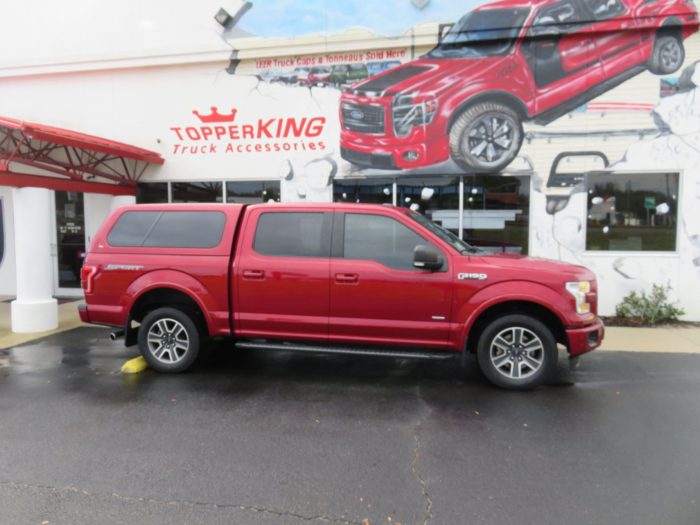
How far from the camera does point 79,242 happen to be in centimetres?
1095

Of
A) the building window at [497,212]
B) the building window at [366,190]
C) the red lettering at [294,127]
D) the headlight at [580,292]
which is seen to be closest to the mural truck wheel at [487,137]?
the building window at [497,212]

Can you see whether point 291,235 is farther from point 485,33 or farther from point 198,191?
point 485,33

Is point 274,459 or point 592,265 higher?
point 592,265

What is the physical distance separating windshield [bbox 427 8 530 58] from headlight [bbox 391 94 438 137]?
106 cm

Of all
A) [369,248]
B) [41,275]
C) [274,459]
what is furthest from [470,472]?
[41,275]

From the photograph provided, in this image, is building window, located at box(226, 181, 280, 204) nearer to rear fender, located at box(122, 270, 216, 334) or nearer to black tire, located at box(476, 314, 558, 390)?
rear fender, located at box(122, 270, 216, 334)

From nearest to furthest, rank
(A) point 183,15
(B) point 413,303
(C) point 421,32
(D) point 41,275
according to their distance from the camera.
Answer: (B) point 413,303 < (D) point 41,275 < (C) point 421,32 < (A) point 183,15

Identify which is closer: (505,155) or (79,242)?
(505,155)

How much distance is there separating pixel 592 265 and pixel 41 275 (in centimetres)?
953

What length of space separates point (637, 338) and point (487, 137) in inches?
168

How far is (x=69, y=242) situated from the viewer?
432 inches

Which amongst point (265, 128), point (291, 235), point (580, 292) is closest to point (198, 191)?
point (265, 128)

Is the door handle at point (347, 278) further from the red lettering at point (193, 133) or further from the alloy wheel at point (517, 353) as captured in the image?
the red lettering at point (193, 133)

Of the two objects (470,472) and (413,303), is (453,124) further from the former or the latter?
(470,472)
